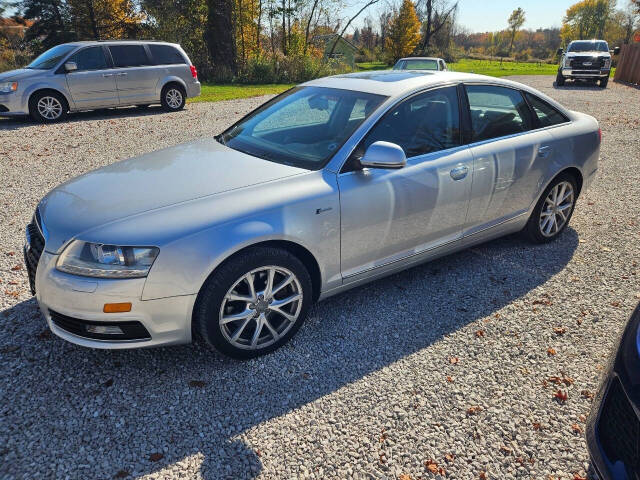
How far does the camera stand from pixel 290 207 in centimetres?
292

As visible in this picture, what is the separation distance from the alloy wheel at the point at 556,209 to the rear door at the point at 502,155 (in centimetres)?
33

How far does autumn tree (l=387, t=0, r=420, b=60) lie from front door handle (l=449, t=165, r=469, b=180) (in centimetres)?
5184

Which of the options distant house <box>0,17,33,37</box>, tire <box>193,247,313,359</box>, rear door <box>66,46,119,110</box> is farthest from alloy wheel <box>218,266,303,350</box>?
distant house <box>0,17,33,37</box>

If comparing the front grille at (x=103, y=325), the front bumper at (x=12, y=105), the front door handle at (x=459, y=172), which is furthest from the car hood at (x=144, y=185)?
the front bumper at (x=12, y=105)

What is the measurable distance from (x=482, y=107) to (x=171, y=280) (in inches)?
115

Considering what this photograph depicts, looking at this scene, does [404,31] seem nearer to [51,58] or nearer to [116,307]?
[51,58]

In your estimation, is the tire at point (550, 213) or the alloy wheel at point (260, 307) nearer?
the alloy wheel at point (260, 307)

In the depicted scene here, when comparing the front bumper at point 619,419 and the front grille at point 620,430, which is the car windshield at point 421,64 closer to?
the front bumper at point 619,419

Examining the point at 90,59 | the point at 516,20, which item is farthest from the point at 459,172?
the point at 516,20

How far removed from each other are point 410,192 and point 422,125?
0.59 metres

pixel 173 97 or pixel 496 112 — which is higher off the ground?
pixel 496 112

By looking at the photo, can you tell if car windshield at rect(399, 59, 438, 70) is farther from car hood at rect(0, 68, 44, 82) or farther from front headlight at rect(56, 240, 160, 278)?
front headlight at rect(56, 240, 160, 278)

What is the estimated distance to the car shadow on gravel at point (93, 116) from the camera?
10469 millimetres

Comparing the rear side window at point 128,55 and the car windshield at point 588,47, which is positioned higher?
the car windshield at point 588,47
